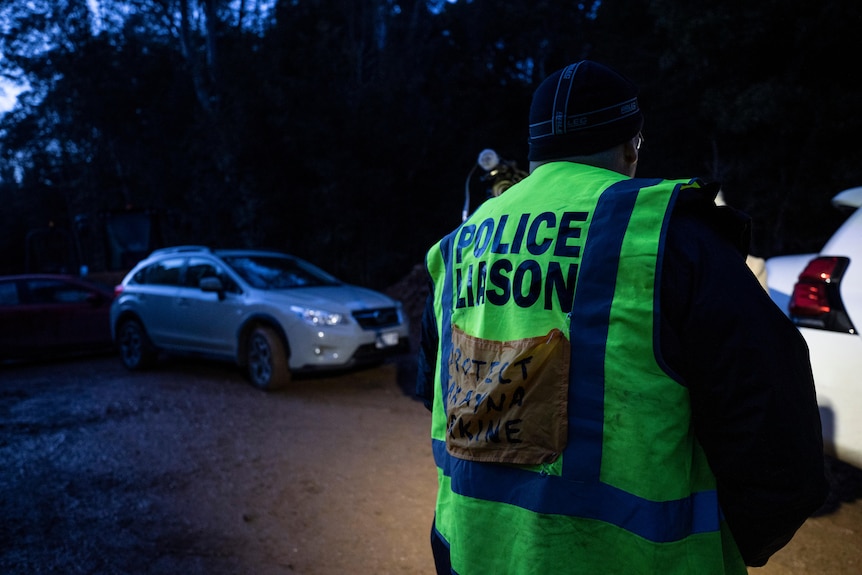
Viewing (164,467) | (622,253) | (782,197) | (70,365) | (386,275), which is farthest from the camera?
(386,275)

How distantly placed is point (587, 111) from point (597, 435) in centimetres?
69

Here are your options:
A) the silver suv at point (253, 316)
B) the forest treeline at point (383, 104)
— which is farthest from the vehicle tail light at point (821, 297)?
the forest treeline at point (383, 104)

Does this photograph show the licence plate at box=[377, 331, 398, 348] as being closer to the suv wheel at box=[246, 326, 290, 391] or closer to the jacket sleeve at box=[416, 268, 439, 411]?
the suv wheel at box=[246, 326, 290, 391]

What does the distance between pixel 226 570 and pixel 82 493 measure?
1.80 metres

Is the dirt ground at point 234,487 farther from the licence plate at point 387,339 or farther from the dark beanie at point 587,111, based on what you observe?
the dark beanie at point 587,111

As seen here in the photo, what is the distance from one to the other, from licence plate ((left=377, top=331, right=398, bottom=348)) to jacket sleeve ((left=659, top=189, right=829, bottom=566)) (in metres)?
6.61

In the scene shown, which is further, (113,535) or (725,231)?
(113,535)

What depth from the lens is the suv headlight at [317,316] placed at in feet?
24.1

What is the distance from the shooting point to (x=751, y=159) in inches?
524

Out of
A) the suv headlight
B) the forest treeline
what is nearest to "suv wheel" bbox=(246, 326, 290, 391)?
the suv headlight

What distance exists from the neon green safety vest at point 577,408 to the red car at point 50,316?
35.6 feet

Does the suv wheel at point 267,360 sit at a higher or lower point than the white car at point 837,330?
lower

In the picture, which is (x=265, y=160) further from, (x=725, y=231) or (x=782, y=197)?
(x=725, y=231)

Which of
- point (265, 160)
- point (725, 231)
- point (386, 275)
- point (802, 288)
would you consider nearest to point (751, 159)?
point (386, 275)
